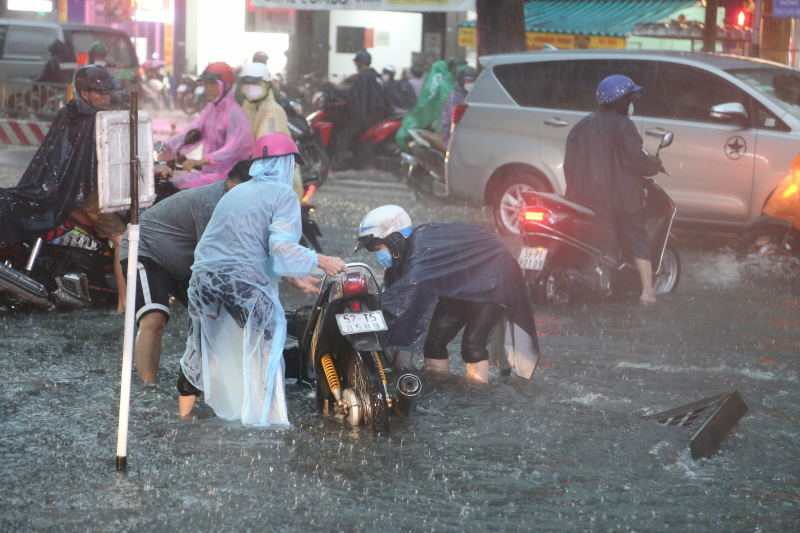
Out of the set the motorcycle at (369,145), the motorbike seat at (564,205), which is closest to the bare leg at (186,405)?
the motorbike seat at (564,205)

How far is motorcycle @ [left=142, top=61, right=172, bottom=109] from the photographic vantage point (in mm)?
31531

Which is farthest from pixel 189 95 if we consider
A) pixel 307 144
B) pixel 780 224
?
pixel 780 224

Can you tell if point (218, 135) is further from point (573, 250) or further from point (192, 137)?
point (573, 250)

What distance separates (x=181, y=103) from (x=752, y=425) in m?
28.2

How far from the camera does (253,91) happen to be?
899 cm

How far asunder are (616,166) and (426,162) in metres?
5.96

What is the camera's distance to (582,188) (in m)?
8.45

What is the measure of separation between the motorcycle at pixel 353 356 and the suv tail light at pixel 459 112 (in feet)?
22.0

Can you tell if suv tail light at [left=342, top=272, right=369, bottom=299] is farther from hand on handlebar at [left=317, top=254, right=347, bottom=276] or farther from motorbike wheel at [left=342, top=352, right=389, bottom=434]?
motorbike wheel at [left=342, top=352, right=389, bottom=434]

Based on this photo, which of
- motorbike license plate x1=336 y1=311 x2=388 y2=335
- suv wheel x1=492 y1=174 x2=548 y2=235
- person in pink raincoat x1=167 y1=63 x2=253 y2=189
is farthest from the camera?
suv wheel x1=492 y1=174 x2=548 y2=235

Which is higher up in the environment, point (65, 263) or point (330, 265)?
point (330, 265)

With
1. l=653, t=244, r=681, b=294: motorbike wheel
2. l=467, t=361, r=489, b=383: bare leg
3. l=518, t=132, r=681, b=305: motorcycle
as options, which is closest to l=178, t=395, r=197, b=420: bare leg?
l=467, t=361, r=489, b=383: bare leg

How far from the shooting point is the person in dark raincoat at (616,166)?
27.1ft

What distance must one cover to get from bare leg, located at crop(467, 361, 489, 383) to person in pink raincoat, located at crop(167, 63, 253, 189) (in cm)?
292
